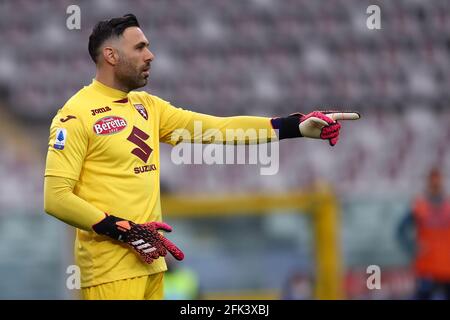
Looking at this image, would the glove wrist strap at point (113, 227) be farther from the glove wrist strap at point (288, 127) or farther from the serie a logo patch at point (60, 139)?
the glove wrist strap at point (288, 127)

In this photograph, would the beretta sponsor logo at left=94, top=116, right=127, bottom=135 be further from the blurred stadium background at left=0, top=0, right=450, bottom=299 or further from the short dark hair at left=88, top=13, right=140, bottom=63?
the blurred stadium background at left=0, top=0, right=450, bottom=299

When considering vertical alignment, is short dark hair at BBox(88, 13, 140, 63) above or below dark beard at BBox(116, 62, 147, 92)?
above

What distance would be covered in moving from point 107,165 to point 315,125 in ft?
3.01

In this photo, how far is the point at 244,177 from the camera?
459 inches

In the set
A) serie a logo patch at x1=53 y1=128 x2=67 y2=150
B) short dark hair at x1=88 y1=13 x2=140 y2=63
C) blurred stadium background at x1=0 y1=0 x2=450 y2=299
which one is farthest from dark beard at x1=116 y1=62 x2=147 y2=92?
blurred stadium background at x1=0 y1=0 x2=450 y2=299

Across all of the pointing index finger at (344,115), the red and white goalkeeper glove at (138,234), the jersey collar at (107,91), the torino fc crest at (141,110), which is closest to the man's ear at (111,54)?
the jersey collar at (107,91)

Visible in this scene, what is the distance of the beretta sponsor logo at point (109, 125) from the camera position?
14.0ft

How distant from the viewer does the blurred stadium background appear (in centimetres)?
1043

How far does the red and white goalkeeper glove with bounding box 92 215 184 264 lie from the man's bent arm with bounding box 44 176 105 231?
0.04 metres

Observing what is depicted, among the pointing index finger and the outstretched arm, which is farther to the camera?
the outstretched arm

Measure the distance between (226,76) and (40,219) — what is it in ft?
10.7

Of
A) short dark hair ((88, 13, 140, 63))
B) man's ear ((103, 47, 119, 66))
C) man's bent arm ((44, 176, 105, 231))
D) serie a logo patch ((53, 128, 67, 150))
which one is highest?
short dark hair ((88, 13, 140, 63))

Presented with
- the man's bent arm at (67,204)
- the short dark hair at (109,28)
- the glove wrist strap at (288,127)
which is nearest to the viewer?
the man's bent arm at (67,204)
